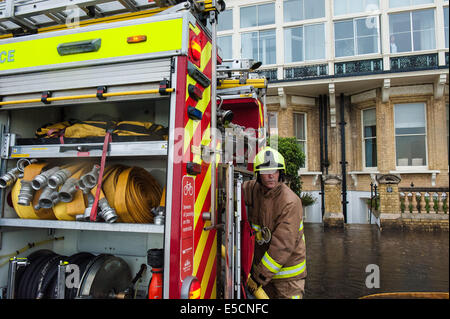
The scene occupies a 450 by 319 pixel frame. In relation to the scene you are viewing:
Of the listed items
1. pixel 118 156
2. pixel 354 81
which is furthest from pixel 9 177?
pixel 354 81

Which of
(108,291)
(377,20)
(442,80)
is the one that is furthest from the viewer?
(377,20)

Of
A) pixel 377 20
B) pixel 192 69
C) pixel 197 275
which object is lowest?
pixel 197 275

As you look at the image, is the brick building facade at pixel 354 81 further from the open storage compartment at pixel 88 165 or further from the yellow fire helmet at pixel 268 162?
the open storage compartment at pixel 88 165

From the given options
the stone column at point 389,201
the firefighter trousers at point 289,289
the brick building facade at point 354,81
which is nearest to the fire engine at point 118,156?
the firefighter trousers at point 289,289

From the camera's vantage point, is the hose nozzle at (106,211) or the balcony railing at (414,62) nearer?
the hose nozzle at (106,211)

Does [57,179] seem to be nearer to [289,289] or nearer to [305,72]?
[289,289]

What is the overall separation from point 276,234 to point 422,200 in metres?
8.81

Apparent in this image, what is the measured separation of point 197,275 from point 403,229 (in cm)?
894

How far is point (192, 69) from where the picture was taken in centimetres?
200

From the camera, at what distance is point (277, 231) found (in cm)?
256

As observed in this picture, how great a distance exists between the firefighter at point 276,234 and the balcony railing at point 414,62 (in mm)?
11574

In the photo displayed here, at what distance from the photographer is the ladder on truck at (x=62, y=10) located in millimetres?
2275

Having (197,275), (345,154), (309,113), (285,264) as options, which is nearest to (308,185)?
(345,154)

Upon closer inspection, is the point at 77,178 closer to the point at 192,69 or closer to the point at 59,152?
the point at 59,152
